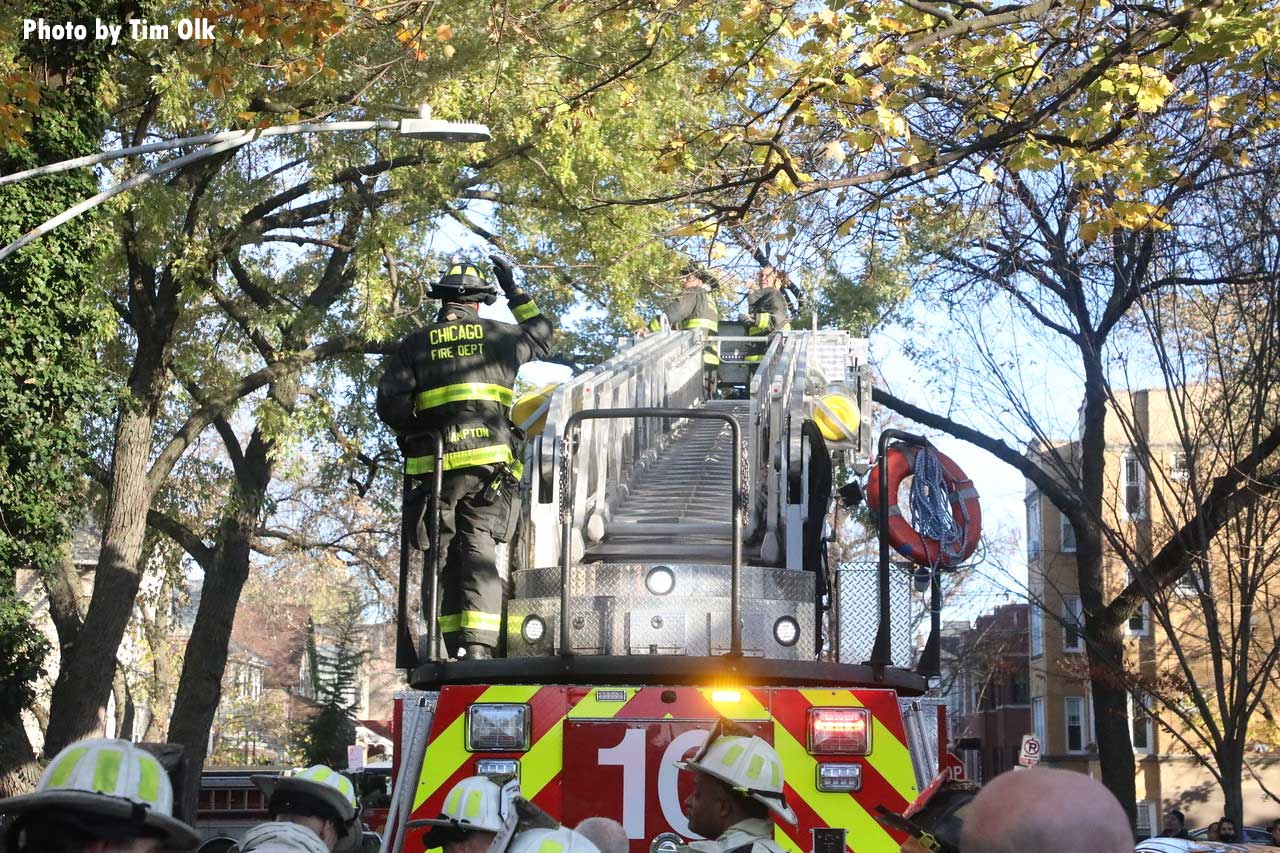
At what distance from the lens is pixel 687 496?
359 inches

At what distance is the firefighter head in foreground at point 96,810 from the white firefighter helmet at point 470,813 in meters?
1.56

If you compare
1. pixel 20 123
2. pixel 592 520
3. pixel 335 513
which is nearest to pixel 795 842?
pixel 592 520

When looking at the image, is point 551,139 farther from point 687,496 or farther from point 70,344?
point 687,496

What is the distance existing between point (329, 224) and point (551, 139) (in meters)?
4.50

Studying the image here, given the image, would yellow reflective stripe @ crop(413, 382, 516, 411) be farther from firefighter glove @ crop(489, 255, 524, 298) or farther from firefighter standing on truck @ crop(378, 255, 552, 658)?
firefighter glove @ crop(489, 255, 524, 298)

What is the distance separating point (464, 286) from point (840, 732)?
2927 mm

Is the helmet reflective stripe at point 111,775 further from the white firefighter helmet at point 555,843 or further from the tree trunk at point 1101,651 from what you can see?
the tree trunk at point 1101,651

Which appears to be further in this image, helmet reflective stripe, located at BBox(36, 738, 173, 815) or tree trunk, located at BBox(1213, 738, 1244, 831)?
tree trunk, located at BBox(1213, 738, 1244, 831)

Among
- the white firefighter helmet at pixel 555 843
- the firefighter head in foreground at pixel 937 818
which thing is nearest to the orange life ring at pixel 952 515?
the firefighter head in foreground at pixel 937 818

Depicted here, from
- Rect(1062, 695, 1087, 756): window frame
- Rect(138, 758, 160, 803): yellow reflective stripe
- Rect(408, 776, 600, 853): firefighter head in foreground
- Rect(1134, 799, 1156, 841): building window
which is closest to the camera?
Rect(138, 758, 160, 803): yellow reflective stripe

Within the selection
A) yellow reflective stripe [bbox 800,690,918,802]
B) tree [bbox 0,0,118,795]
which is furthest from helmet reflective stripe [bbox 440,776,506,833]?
tree [bbox 0,0,118,795]

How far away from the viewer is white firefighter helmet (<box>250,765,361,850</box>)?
14.7 ft

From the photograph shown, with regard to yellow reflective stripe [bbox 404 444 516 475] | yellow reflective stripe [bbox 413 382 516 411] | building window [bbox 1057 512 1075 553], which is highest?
building window [bbox 1057 512 1075 553]

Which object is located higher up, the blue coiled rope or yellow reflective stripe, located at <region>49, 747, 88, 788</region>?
the blue coiled rope
